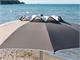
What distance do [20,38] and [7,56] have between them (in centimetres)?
435

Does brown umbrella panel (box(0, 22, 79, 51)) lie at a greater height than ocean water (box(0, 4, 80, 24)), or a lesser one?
lesser

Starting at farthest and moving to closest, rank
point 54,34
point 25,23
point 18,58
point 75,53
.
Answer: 1. point 75,53
2. point 18,58
3. point 25,23
4. point 54,34

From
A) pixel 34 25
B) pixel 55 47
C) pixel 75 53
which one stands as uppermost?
pixel 34 25

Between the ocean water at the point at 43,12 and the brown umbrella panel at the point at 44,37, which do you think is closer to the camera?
the brown umbrella panel at the point at 44,37

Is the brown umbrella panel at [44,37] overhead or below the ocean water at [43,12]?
below

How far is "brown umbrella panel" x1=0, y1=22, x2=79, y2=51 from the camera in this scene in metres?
4.93

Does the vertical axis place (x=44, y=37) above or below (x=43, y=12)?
below

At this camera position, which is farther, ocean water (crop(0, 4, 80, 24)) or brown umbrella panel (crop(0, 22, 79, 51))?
ocean water (crop(0, 4, 80, 24))

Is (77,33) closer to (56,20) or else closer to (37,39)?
(56,20)


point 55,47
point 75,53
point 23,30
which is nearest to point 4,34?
point 23,30

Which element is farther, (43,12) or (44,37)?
(43,12)

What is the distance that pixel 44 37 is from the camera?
5.11 m

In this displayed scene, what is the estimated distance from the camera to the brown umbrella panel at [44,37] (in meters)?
4.93

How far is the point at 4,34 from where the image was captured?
5379mm
